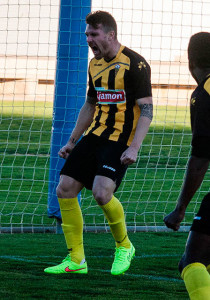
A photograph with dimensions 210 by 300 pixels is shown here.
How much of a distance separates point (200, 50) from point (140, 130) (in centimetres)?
162

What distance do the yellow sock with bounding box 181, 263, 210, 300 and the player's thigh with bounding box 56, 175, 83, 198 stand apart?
6.19 ft

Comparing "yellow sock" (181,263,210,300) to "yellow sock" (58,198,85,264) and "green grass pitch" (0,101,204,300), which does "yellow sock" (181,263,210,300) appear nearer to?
"green grass pitch" (0,101,204,300)

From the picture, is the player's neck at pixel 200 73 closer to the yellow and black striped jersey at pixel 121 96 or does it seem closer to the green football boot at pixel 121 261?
the yellow and black striped jersey at pixel 121 96

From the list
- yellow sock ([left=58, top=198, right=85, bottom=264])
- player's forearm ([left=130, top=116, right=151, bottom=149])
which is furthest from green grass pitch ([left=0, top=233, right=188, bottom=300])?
player's forearm ([left=130, top=116, right=151, bottom=149])

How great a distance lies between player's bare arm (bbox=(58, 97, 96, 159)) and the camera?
5398 millimetres

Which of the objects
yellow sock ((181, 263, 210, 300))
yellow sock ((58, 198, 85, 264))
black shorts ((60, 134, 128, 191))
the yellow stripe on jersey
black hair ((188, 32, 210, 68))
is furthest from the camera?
yellow sock ((58, 198, 85, 264))

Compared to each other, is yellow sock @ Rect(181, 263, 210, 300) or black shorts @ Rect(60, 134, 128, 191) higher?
black shorts @ Rect(60, 134, 128, 191)

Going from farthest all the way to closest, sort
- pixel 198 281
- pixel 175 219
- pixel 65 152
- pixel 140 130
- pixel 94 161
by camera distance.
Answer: pixel 65 152, pixel 94 161, pixel 140 130, pixel 175 219, pixel 198 281

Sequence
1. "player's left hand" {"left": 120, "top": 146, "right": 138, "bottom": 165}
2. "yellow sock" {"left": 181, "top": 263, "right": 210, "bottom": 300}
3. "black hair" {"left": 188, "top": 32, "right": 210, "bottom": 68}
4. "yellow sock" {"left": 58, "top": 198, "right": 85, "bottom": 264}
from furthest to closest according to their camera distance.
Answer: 1. "yellow sock" {"left": 58, "top": 198, "right": 85, "bottom": 264}
2. "player's left hand" {"left": 120, "top": 146, "right": 138, "bottom": 165}
3. "black hair" {"left": 188, "top": 32, "right": 210, "bottom": 68}
4. "yellow sock" {"left": 181, "top": 263, "right": 210, "bottom": 300}

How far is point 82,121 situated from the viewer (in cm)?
544

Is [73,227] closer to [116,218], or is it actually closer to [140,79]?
[116,218]

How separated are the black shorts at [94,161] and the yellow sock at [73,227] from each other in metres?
0.18

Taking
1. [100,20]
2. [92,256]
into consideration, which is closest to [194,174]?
[100,20]

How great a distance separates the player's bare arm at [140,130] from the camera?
4902mm
